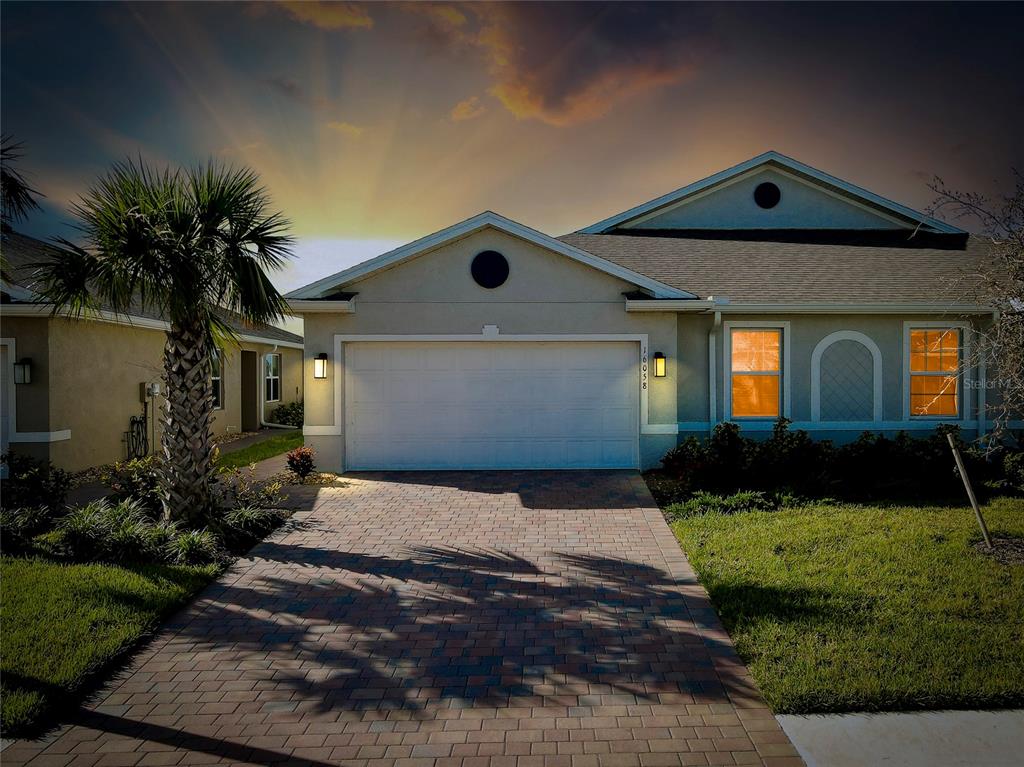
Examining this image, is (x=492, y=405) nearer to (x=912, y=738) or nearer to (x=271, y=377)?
(x=912, y=738)

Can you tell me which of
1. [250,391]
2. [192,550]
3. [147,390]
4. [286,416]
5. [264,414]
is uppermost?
[147,390]

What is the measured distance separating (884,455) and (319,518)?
9.20 metres

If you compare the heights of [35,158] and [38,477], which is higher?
[35,158]

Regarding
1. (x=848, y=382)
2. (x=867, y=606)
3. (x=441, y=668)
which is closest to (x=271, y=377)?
(x=848, y=382)

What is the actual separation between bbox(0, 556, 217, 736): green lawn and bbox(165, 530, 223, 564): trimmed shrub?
249mm

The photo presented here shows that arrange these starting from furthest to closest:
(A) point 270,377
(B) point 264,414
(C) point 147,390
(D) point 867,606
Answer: (A) point 270,377 < (B) point 264,414 < (C) point 147,390 < (D) point 867,606

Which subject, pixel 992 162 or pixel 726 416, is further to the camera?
pixel 726 416

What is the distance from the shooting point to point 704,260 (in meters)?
13.5

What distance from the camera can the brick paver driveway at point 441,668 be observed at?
3.56 meters

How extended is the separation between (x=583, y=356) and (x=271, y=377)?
13.6 metres

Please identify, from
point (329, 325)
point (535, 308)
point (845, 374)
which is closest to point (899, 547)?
point (845, 374)

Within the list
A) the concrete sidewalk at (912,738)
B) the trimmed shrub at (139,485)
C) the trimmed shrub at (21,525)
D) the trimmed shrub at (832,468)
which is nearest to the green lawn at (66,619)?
the trimmed shrub at (21,525)

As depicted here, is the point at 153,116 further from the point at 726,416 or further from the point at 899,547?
the point at 899,547

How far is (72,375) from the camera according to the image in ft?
37.7
